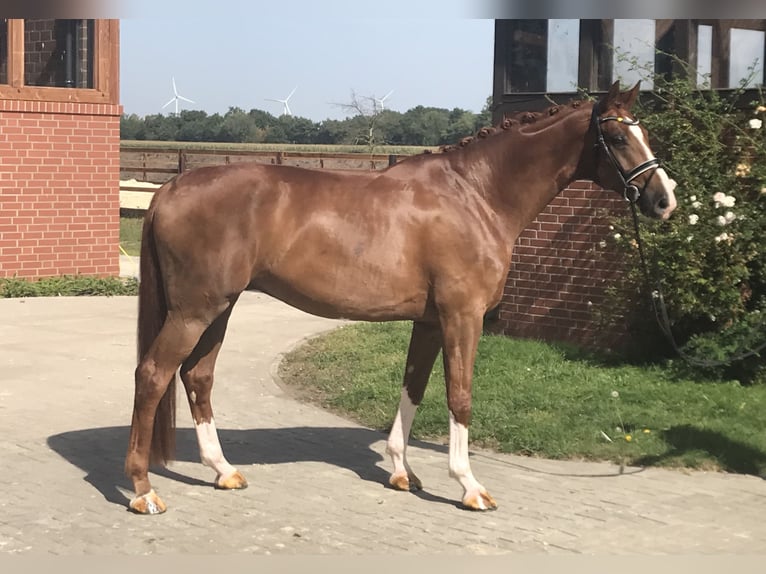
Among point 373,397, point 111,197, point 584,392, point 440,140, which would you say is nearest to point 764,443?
point 584,392

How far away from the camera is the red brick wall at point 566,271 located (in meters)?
9.50

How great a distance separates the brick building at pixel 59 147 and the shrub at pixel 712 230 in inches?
377

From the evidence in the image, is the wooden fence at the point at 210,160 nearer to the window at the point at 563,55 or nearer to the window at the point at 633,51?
the window at the point at 563,55

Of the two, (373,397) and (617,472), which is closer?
(617,472)

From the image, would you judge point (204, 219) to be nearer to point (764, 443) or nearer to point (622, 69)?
point (764, 443)

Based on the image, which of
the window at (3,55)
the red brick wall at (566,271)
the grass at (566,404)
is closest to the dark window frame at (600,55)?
the red brick wall at (566,271)

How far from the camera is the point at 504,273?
5.78 meters

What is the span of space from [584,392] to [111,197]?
33.2ft

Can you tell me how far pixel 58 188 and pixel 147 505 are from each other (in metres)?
11.0

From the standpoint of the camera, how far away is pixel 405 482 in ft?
19.6

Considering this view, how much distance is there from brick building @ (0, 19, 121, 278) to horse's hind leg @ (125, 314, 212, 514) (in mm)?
10243

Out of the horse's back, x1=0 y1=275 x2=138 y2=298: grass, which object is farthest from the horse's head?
x1=0 y1=275 x2=138 y2=298: grass

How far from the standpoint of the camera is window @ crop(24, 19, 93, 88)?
50.4 ft

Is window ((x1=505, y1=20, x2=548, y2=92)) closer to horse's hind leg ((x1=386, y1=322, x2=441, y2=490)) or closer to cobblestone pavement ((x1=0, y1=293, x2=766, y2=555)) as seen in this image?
cobblestone pavement ((x1=0, y1=293, x2=766, y2=555))
